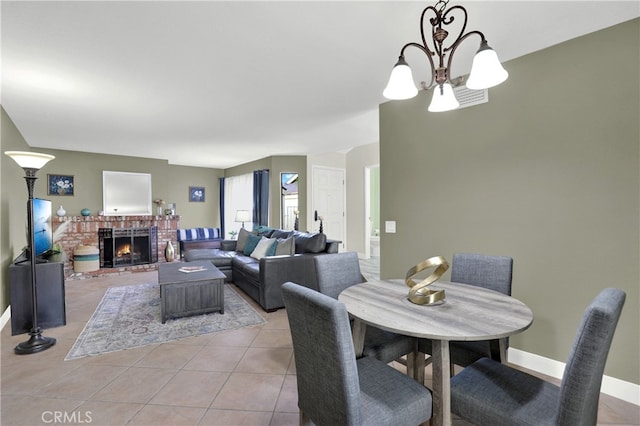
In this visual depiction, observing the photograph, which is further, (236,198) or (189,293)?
(236,198)

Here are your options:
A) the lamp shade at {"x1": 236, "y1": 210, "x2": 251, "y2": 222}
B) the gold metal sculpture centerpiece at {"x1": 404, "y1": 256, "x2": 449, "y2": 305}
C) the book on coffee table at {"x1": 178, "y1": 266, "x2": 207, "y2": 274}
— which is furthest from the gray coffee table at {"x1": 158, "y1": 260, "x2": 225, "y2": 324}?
the lamp shade at {"x1": 236, "y1": 210, "x2": 251, "y2": 222}

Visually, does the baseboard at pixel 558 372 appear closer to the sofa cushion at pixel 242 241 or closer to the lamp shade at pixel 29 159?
the sofa cushion at pixel 242 241

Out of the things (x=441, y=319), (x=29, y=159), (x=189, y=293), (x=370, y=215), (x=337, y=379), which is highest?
(x=29, y=159)

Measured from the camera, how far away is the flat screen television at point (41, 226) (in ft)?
11.1

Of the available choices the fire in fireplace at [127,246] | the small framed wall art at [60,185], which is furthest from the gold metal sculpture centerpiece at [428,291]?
the small framed wall art at [60,185]

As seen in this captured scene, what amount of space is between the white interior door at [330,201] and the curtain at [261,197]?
1.09 metres

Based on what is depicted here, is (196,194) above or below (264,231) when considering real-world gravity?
above

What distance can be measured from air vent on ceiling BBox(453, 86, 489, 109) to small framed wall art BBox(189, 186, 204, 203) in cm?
751

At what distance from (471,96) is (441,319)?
6.86 ft

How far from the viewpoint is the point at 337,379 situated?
3.69 feet

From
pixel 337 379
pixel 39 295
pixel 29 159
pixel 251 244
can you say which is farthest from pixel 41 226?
pixel 337 379

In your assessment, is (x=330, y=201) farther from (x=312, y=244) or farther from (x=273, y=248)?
(x=312, y=244)

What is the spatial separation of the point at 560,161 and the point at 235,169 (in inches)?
295

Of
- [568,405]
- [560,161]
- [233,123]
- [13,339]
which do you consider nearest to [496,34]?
[560,161]
